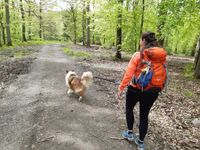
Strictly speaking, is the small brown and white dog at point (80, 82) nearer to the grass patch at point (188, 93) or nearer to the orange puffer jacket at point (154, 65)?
the orange puffer jacket at point (154, 65)

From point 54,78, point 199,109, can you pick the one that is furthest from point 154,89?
point 54,78

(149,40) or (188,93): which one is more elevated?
(149,40)

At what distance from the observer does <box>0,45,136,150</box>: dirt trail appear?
407 centimetres

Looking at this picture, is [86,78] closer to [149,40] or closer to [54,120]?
[54,120]

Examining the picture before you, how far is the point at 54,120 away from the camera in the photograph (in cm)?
497

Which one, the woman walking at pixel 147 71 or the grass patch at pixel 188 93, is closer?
the woman walking at pixel 147 71

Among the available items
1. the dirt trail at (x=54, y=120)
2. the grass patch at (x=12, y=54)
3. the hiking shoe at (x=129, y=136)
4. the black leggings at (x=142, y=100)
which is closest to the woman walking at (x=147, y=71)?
the black leggings at (x=142, y=100)

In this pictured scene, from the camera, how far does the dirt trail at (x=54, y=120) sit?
4066 mm

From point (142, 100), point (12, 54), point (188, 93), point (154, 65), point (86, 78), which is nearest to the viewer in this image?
point (154, 65)

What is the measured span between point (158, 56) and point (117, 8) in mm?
11067

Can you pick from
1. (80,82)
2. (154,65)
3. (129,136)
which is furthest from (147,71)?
(80,82)

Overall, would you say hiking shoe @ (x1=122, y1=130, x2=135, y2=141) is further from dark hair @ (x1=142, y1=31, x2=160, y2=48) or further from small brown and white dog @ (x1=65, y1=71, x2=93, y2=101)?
small brown and white dog @ (x1=65, y1=71, x2=93, y2=101)

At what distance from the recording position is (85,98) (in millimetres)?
6680

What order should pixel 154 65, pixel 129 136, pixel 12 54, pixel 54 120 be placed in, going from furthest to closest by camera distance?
1. pixel 12 54
2. pixel 54 120
3. pixel 129 136
4. pixel 154 65
